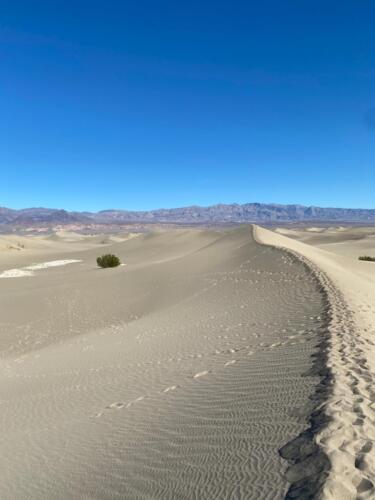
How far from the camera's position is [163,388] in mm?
7859

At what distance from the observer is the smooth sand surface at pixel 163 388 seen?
456cm

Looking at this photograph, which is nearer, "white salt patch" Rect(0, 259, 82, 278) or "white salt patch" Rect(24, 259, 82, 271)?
"white salt patch" Rect(0, 259, 82, 278)

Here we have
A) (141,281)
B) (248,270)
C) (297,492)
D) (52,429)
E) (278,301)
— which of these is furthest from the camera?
(141,281)

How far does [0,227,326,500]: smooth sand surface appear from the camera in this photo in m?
4.56

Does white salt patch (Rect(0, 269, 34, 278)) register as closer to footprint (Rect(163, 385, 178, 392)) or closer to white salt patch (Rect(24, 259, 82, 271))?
white salt patch (Rect(24, 259, 82, 271))

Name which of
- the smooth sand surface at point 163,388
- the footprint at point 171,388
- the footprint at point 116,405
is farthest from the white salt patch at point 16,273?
the footprint at point 171,388

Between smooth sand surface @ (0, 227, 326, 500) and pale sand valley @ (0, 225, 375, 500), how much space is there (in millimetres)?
29

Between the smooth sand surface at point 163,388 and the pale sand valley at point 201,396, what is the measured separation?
29 mm

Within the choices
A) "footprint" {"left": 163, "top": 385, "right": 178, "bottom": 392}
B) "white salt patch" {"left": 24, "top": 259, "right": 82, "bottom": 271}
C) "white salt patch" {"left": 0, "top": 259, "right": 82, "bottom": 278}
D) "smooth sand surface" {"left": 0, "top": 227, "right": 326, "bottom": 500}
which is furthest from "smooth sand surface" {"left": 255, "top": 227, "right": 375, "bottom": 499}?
"white salt patch" {"left": 24, "top": 259, "right": 82, "bottom": 271}

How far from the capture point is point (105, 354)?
38.9ft

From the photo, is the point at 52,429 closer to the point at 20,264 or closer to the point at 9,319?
the point at 9,319

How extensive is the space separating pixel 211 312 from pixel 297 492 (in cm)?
1122

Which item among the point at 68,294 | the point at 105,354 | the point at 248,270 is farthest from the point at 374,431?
the point at 68,294

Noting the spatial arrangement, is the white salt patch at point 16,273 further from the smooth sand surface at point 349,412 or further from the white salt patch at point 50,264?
the smooth sand surface at point 349,412
